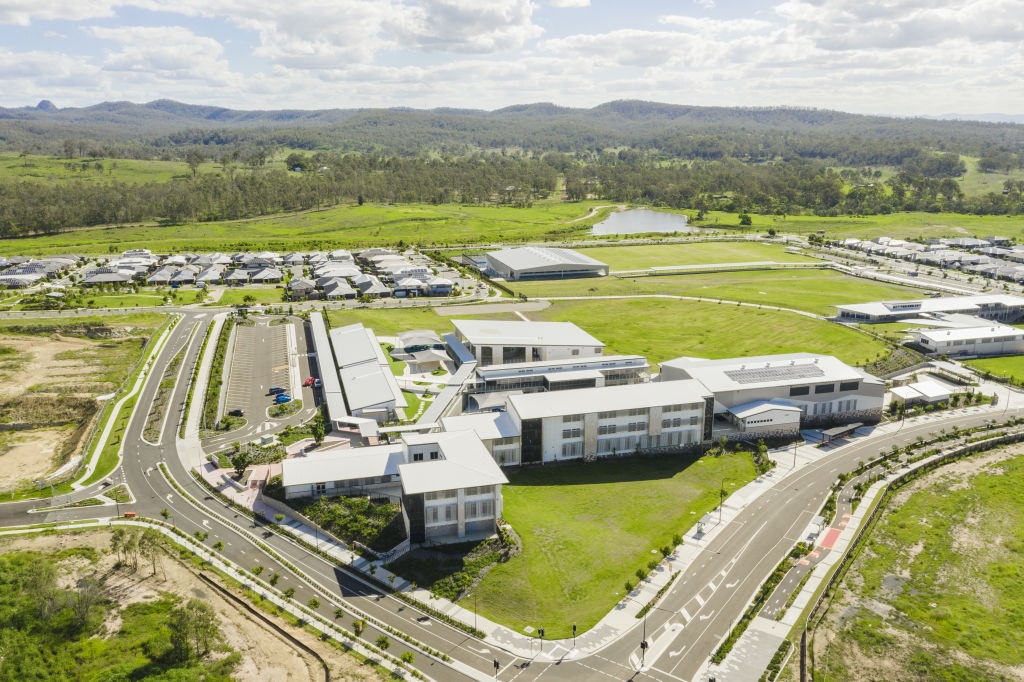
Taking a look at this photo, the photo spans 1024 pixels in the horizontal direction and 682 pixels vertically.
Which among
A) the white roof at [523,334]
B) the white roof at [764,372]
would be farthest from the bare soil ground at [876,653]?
the white roof at [523,334]

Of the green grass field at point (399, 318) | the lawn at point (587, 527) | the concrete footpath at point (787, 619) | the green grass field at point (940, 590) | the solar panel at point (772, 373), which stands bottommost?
the green grass field at point (940, 590)

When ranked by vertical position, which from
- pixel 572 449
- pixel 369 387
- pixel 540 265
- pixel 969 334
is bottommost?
pixel 572 449

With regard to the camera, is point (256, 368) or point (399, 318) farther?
point (399, 318)

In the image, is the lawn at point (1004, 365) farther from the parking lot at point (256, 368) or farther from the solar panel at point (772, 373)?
the parking lot at point (256, 368)

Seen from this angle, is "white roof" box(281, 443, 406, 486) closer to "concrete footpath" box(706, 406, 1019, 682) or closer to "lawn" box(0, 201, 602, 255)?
"concrete footpath" box(706, 406, 1019, 682)

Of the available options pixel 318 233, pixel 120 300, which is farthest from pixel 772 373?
pixel 318 233

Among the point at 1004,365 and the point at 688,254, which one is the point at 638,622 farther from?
the point at 688,254

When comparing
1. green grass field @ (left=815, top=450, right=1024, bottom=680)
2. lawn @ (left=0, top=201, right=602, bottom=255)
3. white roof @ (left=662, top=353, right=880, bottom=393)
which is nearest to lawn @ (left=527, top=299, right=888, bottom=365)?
white roof @ (left=662, top=353, right=880, bottom=393)

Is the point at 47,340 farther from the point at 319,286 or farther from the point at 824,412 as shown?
the point at 824,412
